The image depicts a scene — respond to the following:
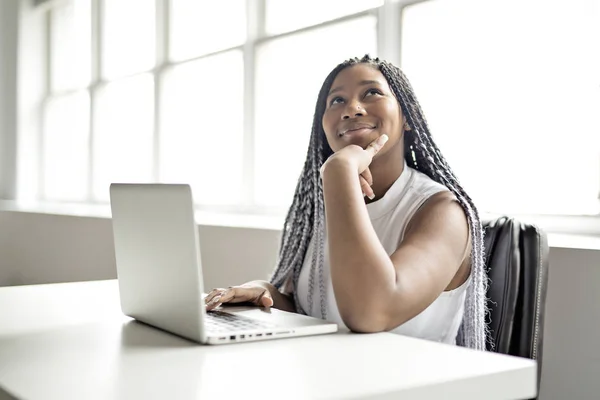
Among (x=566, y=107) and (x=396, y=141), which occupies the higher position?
(x=566, y=107)

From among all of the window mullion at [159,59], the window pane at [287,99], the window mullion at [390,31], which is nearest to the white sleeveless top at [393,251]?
the window mullion at [390,31]

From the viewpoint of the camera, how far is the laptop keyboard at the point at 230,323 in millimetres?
1226

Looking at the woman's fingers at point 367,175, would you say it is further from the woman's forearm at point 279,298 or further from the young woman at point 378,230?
the woman's forearm at point 279,298

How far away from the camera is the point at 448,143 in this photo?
8.75ft

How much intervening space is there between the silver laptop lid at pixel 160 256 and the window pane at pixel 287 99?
6.75 ft

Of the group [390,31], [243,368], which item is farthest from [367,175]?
[390,31]

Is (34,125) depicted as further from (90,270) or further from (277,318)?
(277,318)

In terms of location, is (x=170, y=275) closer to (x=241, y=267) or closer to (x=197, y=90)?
(x=241, y=267)

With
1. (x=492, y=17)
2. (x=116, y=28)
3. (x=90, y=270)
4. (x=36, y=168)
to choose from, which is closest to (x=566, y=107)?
(x=492, y=17)

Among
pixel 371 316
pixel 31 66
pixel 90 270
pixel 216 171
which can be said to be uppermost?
pixel 31 66

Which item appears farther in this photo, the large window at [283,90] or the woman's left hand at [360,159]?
the large window at [283,90]

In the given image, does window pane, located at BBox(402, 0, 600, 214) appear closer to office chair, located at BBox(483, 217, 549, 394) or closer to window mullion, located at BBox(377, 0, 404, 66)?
window mullion, located at BBox(377, 0, 404, 66)

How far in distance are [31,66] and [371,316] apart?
5663mm

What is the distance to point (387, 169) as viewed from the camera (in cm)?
176
